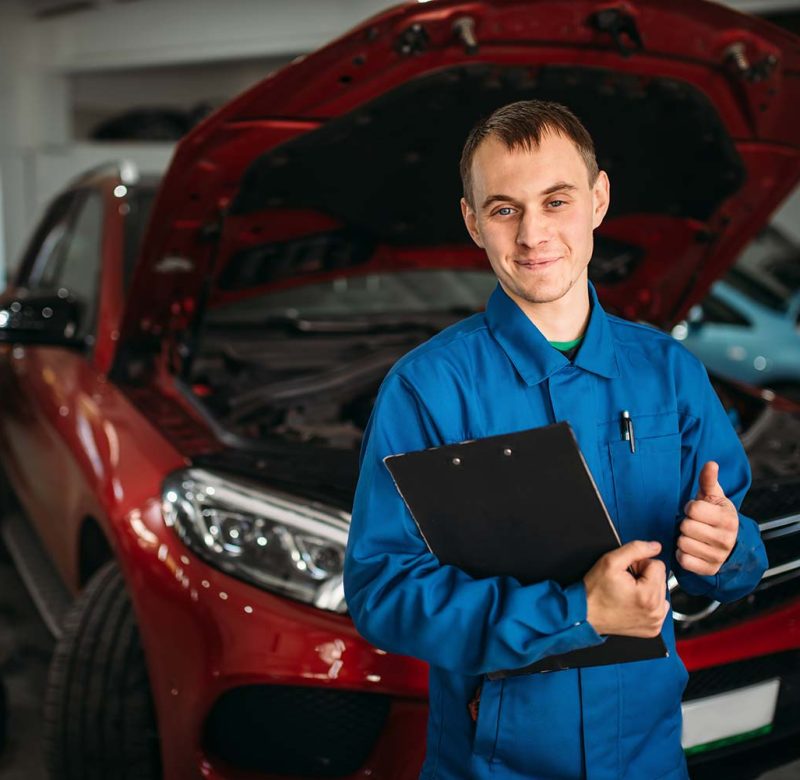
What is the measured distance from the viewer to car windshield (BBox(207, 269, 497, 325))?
2.76 metres

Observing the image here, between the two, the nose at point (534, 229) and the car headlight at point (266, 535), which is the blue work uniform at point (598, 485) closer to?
the nose at point (534, 229)

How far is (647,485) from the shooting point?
1.09 m

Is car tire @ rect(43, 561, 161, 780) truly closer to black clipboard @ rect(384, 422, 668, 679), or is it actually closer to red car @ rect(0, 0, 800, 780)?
red car @ rect(0, 0, 800, 780)

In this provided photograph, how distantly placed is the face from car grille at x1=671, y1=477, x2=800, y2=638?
735mm

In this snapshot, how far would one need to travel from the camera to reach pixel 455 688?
1.10 meters

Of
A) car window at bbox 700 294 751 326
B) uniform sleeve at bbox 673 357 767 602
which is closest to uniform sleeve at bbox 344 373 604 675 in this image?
uniform sleeve at bbox 673 357 767 602

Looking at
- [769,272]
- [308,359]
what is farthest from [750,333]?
[308,359]

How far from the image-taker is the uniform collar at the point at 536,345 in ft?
3.47

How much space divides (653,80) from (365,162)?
59 cm

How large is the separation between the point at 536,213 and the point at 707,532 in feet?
1.16

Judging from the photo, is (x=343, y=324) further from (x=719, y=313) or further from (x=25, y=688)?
(x=719, y=313)

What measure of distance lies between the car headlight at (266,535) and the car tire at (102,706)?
0.29m

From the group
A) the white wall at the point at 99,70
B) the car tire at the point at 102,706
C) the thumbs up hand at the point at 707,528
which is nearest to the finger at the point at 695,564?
the thumbs up hand at the point at 707,528

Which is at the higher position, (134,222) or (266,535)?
(134,222)
